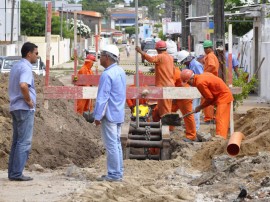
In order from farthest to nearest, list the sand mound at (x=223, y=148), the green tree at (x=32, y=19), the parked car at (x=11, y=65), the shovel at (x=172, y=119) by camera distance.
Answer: the green tree at (x=32, y=19), the parked car at (x=11, y=65), the shovel at (x=172, y=119), the sand mound at (x=223, y=148)

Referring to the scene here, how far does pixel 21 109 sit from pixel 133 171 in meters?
2.66

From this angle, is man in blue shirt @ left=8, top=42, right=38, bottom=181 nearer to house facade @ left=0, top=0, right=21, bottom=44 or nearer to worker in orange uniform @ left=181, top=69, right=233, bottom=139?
worker in orange uniform @ left=181, top=69, right=233, bottom=139

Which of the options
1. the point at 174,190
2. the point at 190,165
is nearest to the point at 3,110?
the point at 190,165

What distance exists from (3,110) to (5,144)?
7.27ft

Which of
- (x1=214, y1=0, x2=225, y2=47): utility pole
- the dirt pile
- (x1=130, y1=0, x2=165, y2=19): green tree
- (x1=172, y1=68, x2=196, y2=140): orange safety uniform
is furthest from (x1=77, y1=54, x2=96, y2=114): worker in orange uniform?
(x1=130, y1=0, x2=165, y2=19): green tree

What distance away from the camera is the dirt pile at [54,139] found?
12859mm

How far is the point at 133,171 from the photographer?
12.5 m

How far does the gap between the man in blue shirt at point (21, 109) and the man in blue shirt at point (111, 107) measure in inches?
35.1

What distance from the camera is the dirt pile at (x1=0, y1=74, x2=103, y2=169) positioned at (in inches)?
506

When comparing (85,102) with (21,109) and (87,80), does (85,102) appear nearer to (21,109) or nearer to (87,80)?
(87,80)

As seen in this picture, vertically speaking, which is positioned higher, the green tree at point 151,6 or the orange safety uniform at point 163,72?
the green tree at point 151,6

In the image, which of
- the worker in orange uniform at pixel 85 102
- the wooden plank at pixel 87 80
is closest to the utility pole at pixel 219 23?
the worker in orange uniform at pixel 85 102

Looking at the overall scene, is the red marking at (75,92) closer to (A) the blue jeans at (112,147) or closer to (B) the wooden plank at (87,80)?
(A) the blue jeans at (112,147)

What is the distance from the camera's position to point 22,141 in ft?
34.7
